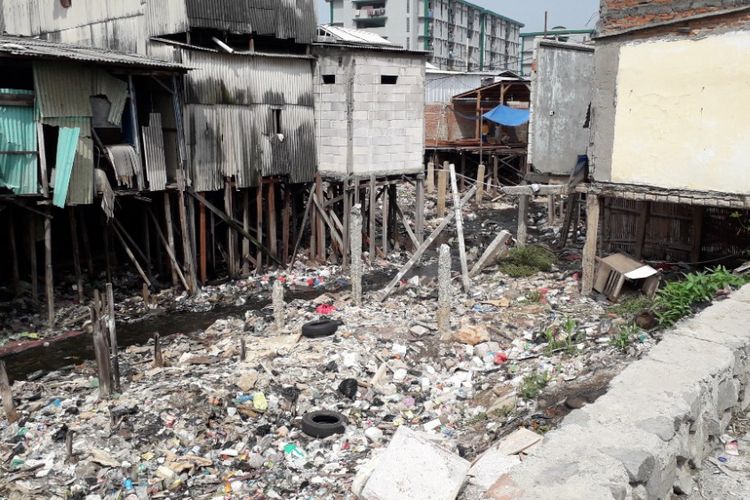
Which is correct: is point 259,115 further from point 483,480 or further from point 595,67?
point 483,480

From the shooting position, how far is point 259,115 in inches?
603

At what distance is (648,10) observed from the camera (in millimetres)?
9953

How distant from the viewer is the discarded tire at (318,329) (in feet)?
34.6

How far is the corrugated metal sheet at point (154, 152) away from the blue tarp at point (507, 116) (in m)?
16.1

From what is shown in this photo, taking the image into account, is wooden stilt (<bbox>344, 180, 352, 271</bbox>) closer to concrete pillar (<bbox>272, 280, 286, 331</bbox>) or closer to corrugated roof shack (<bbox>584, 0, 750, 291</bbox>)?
concrete pillar (<bbox>272, 280, 286, 331</bbox>)

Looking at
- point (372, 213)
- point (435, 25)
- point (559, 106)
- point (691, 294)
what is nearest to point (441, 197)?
point (372, 213)

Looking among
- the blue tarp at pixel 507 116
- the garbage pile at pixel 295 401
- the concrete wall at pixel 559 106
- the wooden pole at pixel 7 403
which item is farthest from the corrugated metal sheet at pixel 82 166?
the blue tarp at pixel 507 116

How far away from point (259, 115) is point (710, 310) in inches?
449

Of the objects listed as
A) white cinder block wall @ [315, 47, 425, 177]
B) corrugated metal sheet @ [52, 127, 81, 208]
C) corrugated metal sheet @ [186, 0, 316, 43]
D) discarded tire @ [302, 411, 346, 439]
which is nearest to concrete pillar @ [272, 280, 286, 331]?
discarded tire @ [302, 411, 346, 439]

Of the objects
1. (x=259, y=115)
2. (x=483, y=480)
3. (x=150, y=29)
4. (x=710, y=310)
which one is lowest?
(x=483, y=480)

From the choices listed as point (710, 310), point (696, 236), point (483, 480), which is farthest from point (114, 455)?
point (696, 236)

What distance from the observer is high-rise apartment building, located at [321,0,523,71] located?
2350 inches

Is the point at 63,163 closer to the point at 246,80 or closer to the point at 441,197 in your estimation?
the point at 246,80

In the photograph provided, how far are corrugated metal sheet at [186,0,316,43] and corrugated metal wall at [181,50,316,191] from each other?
0.62m
